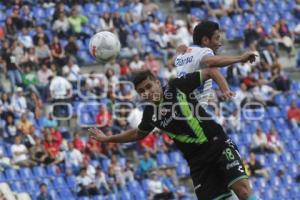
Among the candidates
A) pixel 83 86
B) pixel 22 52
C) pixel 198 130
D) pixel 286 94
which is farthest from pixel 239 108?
pixel 198 130

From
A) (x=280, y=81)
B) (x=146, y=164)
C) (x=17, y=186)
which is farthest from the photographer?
(x=280, y=81)

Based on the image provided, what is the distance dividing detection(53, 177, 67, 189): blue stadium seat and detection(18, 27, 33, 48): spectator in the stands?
162 inches

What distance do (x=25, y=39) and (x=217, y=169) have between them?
13645mm

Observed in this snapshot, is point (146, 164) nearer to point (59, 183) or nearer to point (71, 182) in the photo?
point (71, 182)

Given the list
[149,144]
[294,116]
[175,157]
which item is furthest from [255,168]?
[294,116]

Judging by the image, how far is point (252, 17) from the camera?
1160 inches

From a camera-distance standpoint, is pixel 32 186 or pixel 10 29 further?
pixel 10 29

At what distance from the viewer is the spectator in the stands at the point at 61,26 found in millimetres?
24500

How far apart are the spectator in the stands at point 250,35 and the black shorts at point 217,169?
59.0ft

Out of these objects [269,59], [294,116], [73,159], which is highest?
[269,59]

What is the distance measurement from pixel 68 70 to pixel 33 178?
362 centimetres

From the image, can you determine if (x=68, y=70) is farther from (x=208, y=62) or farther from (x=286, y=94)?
(x=208, y=62)

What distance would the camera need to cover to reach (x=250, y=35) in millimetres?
28406

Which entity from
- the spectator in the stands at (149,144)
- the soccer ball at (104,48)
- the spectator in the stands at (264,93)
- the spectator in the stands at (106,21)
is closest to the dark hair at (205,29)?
the soccer ball at (104,48)
